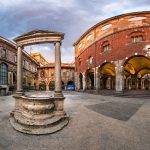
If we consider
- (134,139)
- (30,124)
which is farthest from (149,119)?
(30,124)

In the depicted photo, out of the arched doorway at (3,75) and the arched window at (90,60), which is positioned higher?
the arched window at (90,60)

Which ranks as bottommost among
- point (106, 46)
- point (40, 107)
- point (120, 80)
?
point (40, 107)

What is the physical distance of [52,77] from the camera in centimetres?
4709

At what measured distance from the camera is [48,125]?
7254mm

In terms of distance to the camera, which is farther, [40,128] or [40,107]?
[40,107]

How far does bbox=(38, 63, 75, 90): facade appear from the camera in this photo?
4694cm

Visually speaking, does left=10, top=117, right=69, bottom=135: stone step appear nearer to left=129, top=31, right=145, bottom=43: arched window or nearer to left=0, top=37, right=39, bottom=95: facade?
left=129, top=31, right=145, bottom=43: arched window

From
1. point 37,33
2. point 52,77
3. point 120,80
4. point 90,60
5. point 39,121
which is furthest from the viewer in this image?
point 52,77

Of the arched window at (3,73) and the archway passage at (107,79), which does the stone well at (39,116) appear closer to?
the arched window at (3,73)

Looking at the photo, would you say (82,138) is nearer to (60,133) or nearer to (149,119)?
(60,133)

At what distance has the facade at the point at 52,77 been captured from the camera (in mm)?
46938

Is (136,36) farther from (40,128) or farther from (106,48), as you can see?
(40,128)

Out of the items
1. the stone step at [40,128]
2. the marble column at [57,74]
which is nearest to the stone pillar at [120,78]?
the marble column at [57,74]

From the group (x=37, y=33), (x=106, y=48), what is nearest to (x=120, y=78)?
(x=106, y=48)
